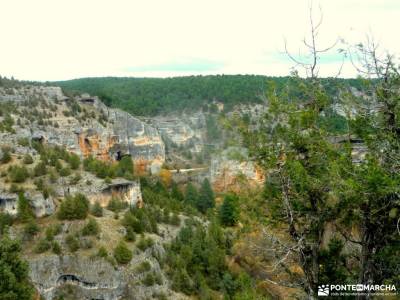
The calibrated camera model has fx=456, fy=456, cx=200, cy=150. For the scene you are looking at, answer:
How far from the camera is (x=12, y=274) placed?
1462 centimetres

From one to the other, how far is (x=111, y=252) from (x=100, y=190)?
19.8 feet

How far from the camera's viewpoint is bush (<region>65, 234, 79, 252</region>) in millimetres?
23047

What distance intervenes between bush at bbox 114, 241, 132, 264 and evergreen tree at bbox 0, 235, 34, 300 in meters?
7.38

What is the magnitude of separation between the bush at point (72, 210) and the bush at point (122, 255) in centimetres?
325

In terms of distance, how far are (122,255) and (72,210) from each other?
4060 millimetres

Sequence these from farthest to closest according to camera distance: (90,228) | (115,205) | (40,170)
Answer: (115,205)
(40,170)
(90,228)

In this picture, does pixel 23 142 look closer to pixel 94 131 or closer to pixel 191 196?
pixel 191 196

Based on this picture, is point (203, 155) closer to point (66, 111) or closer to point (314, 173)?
point (66, 111)

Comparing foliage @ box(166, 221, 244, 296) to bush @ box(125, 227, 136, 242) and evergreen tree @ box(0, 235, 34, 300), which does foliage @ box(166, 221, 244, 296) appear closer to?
bush @ box(125, 227, 136, 242)

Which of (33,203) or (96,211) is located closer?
(33,203)

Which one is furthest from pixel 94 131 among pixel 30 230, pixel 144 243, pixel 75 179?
pixel 144 243

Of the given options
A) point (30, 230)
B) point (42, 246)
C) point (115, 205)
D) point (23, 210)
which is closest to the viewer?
point (42, 246)

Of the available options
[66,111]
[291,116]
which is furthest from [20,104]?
[291,116]

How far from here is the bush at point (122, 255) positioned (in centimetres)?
2303
